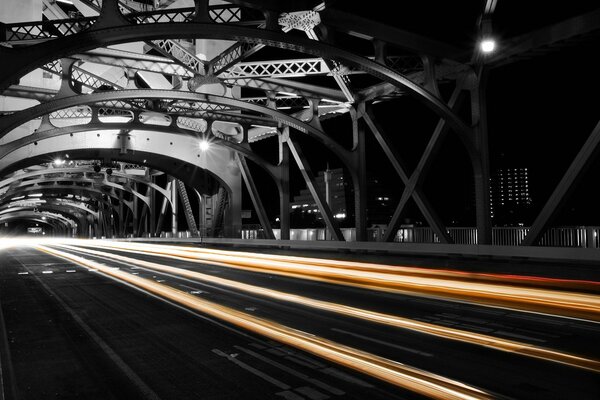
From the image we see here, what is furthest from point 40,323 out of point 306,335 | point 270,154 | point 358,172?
point 270,154

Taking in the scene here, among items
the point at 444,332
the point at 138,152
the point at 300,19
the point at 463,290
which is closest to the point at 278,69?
the point at 300,19

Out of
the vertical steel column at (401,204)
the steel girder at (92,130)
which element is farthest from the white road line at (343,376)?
the steel girder at (92,130)

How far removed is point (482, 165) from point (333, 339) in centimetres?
1663

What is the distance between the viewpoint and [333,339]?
726 cm

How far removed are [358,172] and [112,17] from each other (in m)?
16.1

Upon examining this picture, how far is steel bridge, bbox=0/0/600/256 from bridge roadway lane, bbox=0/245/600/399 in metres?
9.92

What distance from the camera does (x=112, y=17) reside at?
53.0ft

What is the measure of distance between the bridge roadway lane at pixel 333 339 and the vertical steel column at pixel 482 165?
11.5 m

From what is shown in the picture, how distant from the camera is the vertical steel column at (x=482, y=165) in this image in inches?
849

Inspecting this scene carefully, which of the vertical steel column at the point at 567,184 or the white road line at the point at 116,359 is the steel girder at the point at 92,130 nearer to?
the vertical steel column at the point at 567,184

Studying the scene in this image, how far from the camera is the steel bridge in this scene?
17391 mm

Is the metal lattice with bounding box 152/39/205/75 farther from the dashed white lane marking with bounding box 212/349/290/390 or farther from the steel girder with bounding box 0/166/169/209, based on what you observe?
the steel girder with bounding box 0/166/169/209

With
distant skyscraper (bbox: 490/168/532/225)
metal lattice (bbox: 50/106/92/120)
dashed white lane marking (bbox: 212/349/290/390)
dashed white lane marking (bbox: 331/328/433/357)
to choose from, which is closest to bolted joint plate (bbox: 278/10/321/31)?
dashed white lane marking (bbox: 331/328/433/357)

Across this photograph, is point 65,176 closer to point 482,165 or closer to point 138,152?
point 138,152
